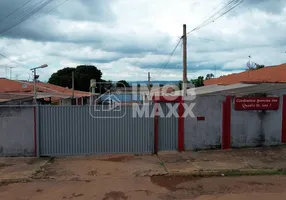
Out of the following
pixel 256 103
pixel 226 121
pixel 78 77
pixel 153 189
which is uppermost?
pixel 78 77

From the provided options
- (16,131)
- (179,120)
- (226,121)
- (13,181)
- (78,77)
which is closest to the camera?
(13,181)

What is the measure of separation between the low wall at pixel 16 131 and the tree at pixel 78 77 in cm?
6023

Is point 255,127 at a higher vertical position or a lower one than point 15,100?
lower

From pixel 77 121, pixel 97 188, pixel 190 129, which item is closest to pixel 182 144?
pixel 190 129

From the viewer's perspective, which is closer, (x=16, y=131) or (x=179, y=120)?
(x=16, y=131)

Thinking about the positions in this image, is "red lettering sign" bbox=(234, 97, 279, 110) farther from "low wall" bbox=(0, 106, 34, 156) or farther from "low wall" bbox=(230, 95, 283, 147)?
"low wall" bbox=(0, 106, 34, 156)

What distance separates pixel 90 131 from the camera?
9.45m

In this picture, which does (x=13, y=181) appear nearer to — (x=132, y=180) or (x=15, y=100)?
(x=132, y=180)

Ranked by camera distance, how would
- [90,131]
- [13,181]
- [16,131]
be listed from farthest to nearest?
1. [90,131]
2. [16,131]
3. [13,181]

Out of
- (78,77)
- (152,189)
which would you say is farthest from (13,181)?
(78,77)

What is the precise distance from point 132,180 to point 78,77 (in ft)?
217

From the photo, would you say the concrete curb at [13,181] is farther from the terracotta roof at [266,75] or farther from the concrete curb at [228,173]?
the terracotta roof at [266,75]

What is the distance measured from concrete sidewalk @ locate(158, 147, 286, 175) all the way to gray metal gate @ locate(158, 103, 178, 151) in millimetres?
300

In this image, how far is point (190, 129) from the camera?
9953mm
